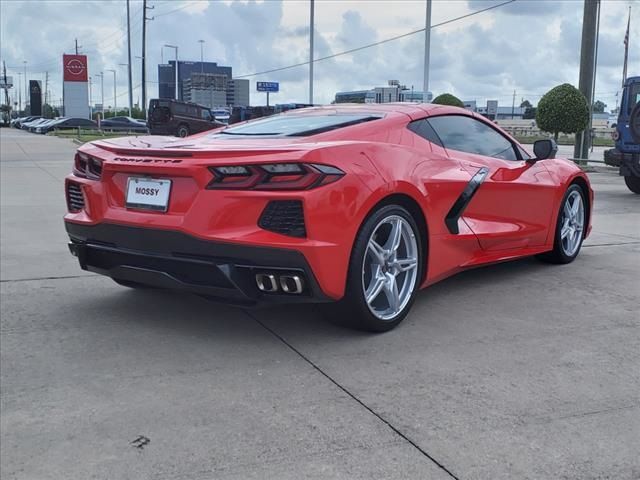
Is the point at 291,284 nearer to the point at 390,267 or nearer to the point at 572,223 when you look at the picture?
the point at 390,267

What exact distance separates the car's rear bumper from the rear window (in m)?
0.98

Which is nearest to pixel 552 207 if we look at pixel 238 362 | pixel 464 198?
pixel 464 198

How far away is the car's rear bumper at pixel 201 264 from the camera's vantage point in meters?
3.40

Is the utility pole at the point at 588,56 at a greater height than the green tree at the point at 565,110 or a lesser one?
greater

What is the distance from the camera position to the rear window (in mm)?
4184

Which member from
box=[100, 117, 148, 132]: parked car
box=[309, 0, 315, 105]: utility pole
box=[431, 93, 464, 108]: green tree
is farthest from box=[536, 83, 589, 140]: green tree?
box=[100, 117, 148, 132]: parked car

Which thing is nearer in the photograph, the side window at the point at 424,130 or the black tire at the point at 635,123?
the side window at the point at 424,130

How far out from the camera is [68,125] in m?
55.4

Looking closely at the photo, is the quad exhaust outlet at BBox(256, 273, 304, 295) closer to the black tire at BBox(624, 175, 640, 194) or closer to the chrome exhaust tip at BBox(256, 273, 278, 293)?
the chrome exhaust tip at BBox(256, 273, 278, 293)

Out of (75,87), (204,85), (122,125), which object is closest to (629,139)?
(122,125)

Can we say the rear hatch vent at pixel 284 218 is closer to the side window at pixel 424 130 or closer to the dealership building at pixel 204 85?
the side window at pixel 424 130

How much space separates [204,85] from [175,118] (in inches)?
2206

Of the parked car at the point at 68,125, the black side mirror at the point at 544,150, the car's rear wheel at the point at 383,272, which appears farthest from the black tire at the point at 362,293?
the parked car at the point at 68,125

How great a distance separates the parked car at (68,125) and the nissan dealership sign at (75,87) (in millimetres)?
3204
